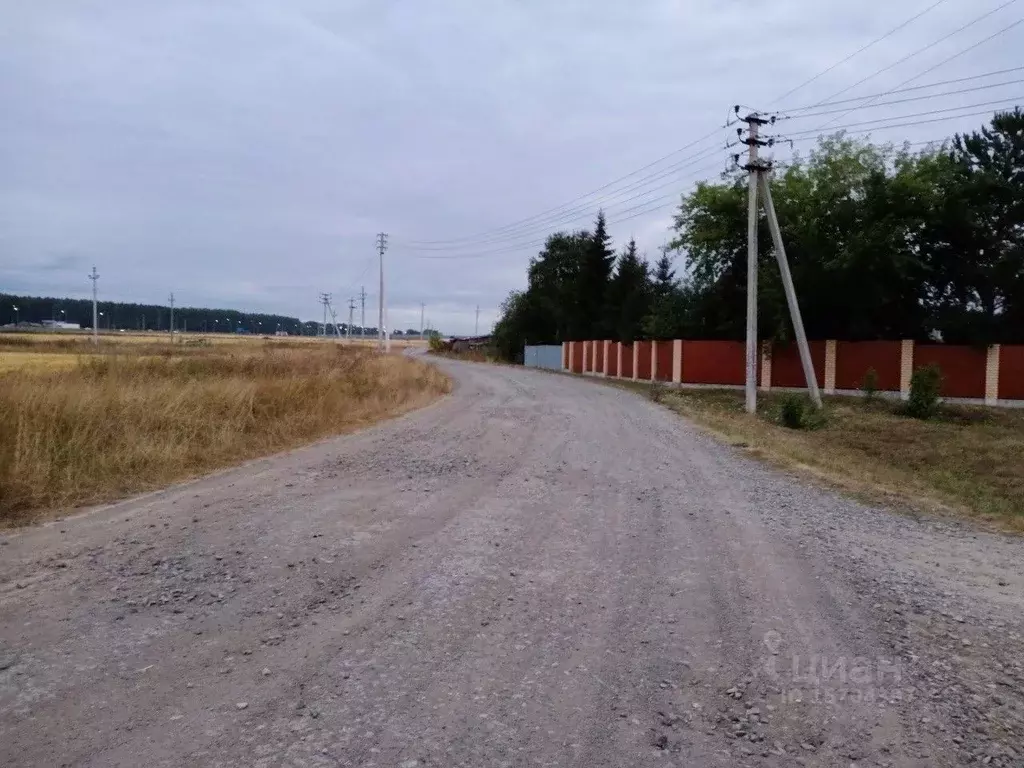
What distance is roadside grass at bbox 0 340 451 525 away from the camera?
8.42 metres

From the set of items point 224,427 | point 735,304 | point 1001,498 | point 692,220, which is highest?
point 692,220

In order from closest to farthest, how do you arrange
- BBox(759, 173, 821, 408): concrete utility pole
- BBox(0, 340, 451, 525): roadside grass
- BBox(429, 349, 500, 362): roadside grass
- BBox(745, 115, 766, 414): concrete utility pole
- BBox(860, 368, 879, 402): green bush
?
BBox(0, 340, 451, 525): roadside grass, BBox(745, 115, 766, 414): concrete utility pole, BBox(759, 173, 821, 408): concrete utility pole, BBox(860, 368, 879, 402): green bush, BBox(429, 349, 500, 362): roadside grass

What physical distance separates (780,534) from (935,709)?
11.4ft

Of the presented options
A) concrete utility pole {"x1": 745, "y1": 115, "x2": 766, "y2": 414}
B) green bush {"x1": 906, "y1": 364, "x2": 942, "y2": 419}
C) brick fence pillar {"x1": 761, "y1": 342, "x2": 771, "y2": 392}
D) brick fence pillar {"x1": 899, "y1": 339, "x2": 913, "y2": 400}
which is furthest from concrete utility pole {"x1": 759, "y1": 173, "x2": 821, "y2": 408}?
brick fence pillar {"x1": 761, "y1": 342, "x2": 771, "y2": 392}

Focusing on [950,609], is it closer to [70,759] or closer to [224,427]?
[70,759]

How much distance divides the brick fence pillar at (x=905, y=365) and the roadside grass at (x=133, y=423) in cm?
1881

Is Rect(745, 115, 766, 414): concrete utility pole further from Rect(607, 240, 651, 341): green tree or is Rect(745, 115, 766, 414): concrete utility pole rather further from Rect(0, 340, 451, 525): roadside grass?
Rect(607, 240, 651, 341): green tree

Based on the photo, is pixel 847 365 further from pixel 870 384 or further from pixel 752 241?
pixel 752 241

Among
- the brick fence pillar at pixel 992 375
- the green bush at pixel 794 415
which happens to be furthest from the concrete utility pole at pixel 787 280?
the brick fence pillar at pixel 992 375

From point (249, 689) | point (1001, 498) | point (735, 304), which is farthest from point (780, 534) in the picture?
point (735, 304)

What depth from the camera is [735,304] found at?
34094mm

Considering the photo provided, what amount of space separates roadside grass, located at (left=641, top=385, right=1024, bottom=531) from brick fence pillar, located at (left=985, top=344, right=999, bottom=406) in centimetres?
117

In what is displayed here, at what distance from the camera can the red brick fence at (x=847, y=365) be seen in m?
25.1

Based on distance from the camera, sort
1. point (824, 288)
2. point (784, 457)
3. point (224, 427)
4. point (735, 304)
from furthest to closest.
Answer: point (735, 304) → point (824, 288) → point (784, 457) → point (224, 427)
